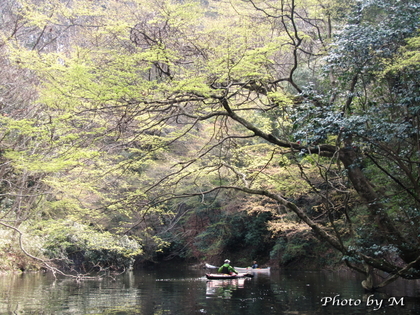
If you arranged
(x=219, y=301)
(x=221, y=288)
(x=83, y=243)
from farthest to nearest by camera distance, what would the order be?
(x=83, y=243)
(x=221, y=288)
(x=219, y=301)

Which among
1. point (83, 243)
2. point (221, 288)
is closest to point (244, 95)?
point (221, 288)

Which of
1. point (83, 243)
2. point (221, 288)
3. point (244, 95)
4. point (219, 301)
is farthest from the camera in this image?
point (83, 243)

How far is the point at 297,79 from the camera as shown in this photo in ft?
61.3

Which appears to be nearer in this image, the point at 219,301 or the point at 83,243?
the point at 219,301

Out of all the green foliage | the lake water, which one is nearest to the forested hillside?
the lake water

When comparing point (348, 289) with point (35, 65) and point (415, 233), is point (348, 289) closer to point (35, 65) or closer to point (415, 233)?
point (415, 233)

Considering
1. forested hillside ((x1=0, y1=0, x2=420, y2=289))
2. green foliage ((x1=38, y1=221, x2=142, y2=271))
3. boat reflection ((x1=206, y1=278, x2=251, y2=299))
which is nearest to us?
forested hillside ((x1=0, y1=0, x2=420, y2=289))

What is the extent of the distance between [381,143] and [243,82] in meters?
3.15

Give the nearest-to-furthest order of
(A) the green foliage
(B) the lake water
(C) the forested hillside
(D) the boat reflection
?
(C) the forested hillside
(B) the lake water
(D) the boat reflection
(A) the green foliage

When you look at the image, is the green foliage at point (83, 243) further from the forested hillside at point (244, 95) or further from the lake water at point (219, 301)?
the forested hillside at point (244, 95)

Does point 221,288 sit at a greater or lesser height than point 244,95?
lesser

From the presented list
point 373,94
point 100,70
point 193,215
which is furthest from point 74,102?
point 193,215

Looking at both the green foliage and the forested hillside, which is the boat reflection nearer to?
the forested hillside

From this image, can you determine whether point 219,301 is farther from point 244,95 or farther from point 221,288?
point 244,95
